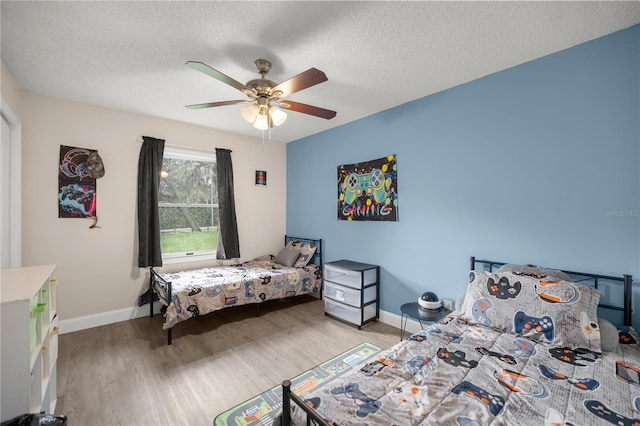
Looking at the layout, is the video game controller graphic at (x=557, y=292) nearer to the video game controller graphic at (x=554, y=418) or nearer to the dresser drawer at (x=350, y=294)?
the video game controller graphic at (x=554, y=418)

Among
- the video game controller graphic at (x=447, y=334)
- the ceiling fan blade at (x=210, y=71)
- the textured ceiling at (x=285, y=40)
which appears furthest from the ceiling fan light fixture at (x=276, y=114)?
the video game controller graphic at (x=447, y=334)

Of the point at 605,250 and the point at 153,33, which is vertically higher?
the point at 153,33

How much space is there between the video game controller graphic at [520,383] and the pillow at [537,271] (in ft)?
2.95

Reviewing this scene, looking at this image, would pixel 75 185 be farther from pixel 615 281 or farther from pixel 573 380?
pixel 615 281

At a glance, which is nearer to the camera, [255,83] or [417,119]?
[255,83]

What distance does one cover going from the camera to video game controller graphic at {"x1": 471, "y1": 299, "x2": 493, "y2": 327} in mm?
A: 1990

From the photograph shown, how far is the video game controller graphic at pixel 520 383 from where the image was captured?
1.30 m

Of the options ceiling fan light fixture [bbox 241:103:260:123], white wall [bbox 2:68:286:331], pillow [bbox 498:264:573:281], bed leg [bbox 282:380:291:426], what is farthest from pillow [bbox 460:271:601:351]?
white wall [bbox 2:68:286:331]

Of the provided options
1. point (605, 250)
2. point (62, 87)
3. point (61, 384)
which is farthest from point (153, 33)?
point (605, 250)

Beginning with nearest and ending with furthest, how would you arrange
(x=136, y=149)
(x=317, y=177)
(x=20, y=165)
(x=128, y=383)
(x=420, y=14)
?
(x=420, y=14) → (x=128, y=383) → (x=20, y=165) → (x=136, y=149) → (x=317, y=177)

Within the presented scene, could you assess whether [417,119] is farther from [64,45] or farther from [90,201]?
[90,201]

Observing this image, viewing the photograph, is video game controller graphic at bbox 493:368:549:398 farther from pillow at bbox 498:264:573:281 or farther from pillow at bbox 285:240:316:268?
pillow at bbox 285:240:316:268

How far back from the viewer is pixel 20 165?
108 inches

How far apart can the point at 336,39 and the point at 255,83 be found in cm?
69
